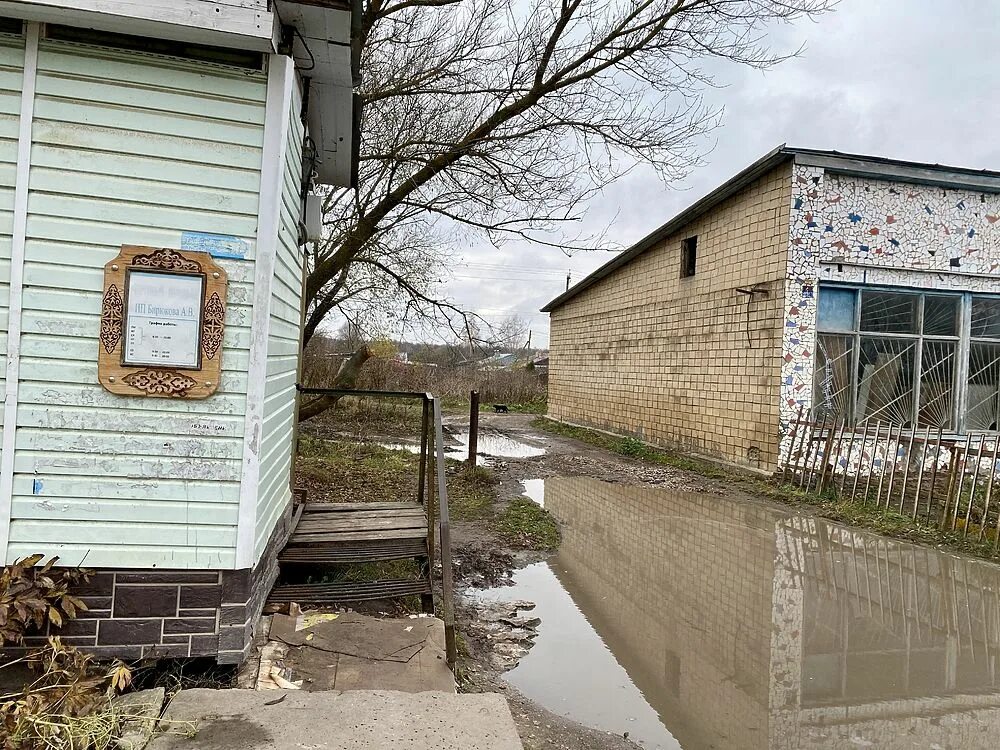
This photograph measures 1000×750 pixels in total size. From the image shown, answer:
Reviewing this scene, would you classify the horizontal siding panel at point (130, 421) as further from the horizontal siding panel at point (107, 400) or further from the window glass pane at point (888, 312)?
the window glass pane at point (888, 312)

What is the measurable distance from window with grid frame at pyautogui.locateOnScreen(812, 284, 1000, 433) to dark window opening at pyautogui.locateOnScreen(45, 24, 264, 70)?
918 cm

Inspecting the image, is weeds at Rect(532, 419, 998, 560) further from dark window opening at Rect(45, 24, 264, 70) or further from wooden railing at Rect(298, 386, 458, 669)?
dark window opening at Rect(45, 24, 264, 70)

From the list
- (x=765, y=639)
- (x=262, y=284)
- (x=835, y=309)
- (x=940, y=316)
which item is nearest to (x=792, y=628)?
(x=765, y=639)

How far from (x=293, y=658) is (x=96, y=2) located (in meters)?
3.29

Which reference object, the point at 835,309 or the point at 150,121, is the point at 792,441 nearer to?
the point at 835,309

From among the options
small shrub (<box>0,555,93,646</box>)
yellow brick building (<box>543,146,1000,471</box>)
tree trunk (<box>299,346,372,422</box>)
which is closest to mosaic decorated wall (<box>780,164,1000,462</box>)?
yellow brick building (<box>543,146,1000,471</box>)

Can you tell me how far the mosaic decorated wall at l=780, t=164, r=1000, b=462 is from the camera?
32.2ft

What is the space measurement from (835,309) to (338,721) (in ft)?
32.0

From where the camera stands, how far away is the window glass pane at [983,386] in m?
10.6

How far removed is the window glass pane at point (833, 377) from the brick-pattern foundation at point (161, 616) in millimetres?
9124

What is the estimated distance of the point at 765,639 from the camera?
4539mm

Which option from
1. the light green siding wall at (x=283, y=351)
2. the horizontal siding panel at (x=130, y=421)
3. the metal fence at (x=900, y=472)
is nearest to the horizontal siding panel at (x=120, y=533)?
the light green siding wall at (x=283, y=351)

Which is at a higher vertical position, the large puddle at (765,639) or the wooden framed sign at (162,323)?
the wooden framed sign at (162,323)

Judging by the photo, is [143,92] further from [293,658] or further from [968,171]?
[968,171]
